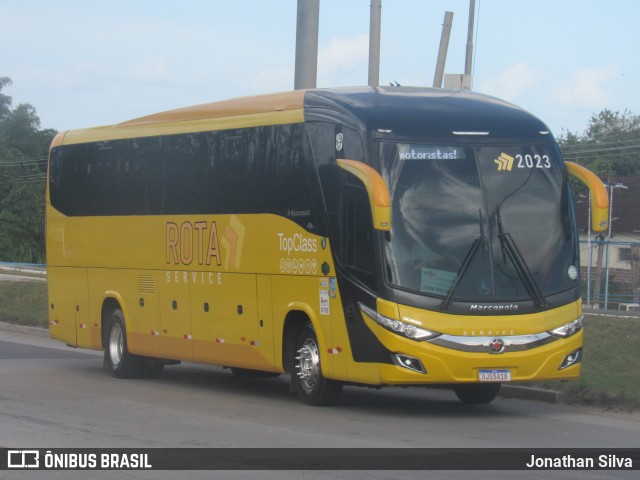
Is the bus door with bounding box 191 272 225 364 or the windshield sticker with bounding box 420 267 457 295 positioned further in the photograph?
the bus door with bounding box 191 272 225 364

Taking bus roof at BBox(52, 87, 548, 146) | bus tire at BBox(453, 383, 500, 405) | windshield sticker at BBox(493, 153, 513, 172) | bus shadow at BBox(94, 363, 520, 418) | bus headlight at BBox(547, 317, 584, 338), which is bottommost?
Result: bus shadow at BBox(94, 363, 520, 418)

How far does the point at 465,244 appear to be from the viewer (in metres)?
13.5

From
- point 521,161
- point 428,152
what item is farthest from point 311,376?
point 521,161

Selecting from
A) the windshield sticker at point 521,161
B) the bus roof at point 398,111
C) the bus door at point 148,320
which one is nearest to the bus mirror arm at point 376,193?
the bus roof at point 398,111

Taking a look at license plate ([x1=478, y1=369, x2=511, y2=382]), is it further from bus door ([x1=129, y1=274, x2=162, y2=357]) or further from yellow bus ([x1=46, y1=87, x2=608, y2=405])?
bus door ([x1=129, y1=274, x2=162, y2=357])

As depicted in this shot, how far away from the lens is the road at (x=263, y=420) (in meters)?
11.1

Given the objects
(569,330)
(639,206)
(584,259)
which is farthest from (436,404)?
A: (639,206)

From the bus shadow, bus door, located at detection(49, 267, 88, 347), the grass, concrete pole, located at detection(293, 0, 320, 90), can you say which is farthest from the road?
concrete pole, located at detection(293, 0, 320, 90)

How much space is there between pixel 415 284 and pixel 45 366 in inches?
366

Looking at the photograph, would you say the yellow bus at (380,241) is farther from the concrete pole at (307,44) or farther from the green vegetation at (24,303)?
the green vegetation at (24,303)

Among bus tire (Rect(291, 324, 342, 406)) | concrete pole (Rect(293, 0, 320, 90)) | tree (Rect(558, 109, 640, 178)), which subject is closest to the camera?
bus tire (Rect(291, 324, 342, 406))

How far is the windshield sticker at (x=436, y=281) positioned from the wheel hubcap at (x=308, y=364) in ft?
6.07

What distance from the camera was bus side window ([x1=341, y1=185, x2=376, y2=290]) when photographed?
13.5 m

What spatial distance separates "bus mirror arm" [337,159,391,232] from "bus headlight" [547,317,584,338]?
2.30 m
